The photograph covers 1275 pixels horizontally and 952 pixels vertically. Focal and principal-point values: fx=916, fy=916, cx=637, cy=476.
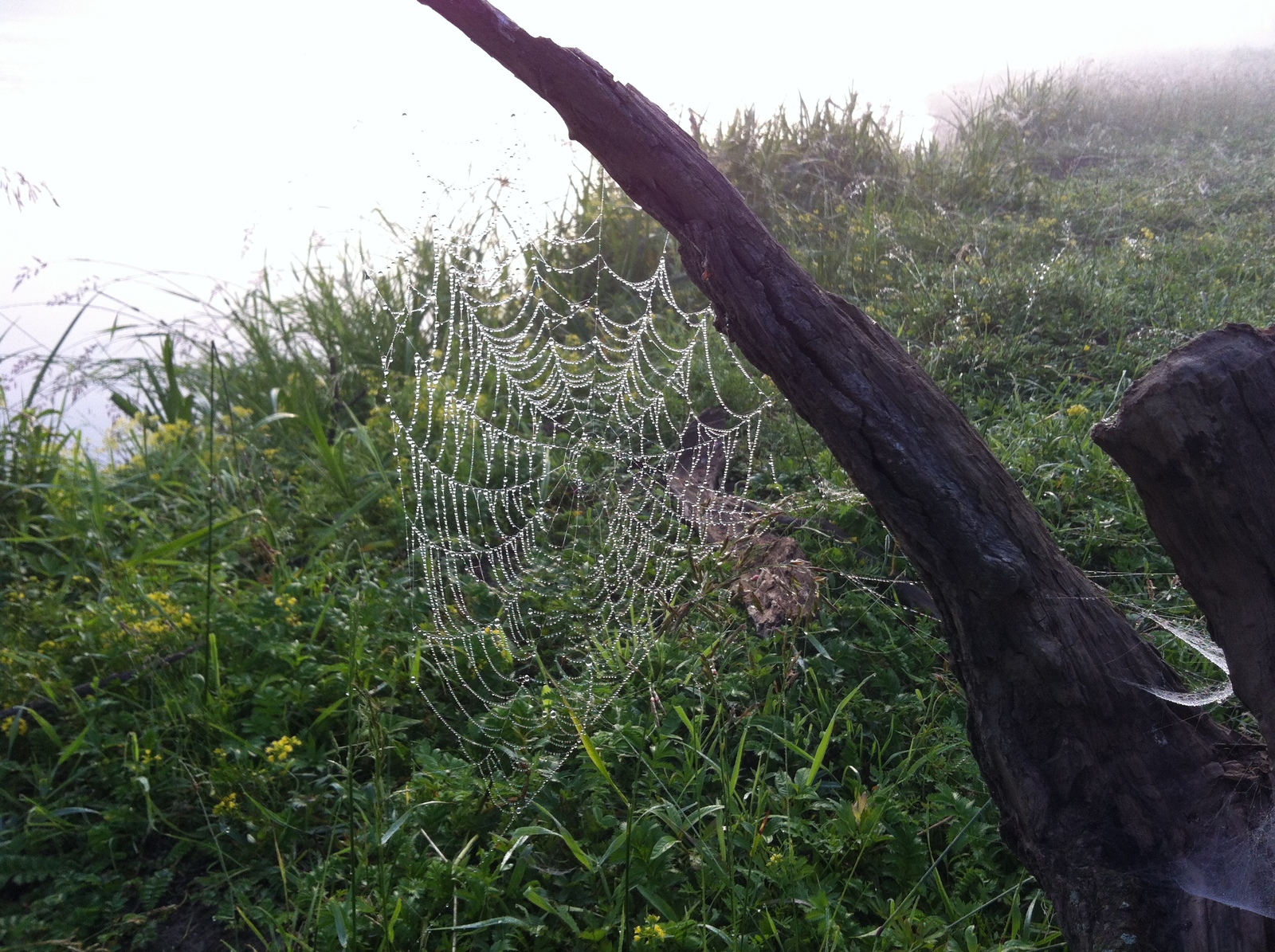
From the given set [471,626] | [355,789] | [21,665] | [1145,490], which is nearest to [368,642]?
[471,626]

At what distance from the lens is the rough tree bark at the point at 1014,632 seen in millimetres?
1595

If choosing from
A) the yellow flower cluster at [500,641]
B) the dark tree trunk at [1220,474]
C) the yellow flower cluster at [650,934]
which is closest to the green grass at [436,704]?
the yellow flower cluster at [650,934]

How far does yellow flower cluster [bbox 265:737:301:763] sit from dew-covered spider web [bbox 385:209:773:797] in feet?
1.18

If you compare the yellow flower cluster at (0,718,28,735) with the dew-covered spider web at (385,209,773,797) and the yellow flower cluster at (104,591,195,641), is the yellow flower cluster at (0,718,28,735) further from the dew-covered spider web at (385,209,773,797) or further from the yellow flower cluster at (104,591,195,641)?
the dew-covered spider web at (385,209,773,797)

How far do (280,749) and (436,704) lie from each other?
1.39 feet

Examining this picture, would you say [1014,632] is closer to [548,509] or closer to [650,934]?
[650,934]

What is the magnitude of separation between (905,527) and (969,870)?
799mm

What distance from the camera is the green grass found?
192cm

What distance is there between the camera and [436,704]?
2549 mm

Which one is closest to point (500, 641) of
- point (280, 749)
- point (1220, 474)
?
point (280, 749)

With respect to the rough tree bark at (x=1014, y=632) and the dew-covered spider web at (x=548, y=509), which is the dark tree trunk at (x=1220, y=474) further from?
the dew-covered spider web at (x=548, y=509)

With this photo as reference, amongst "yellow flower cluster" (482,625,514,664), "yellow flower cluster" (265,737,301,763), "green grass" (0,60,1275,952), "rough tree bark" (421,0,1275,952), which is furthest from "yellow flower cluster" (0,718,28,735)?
"rough tree bark" (421,0,1275,952)

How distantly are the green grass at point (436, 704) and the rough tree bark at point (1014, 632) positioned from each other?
0.26 metres

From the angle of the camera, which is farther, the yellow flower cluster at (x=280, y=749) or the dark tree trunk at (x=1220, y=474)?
the yellow flower cluster at (x=280, y=749)
